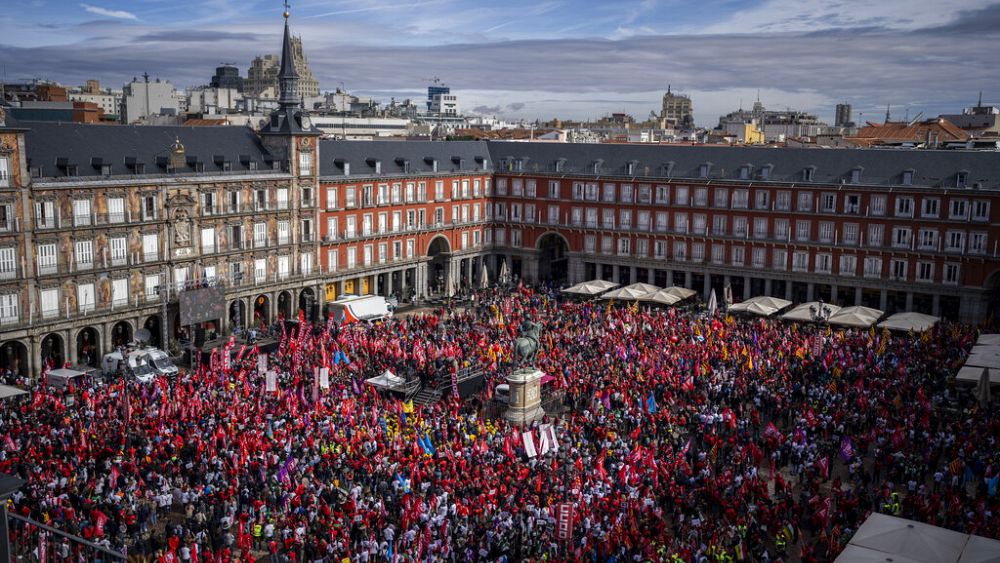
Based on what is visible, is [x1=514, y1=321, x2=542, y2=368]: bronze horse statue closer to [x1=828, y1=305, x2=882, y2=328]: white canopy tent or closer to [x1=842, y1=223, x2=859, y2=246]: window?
[x1=828, y1=305, x2=882, y2=328]: white canopy tent

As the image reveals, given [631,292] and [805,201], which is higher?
[805,201]

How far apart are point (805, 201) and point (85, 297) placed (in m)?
56.6

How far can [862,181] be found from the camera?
7312 cm

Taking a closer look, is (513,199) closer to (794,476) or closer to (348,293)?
(348,293)

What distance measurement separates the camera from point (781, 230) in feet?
252

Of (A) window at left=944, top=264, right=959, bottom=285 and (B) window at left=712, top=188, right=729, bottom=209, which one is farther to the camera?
(B) window at left=712, top=188, right=729, bottom=209

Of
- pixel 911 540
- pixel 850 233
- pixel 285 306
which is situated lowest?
pixel 285 306

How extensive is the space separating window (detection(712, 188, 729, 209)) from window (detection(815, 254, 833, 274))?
9.28m

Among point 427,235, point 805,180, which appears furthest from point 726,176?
point 427,235

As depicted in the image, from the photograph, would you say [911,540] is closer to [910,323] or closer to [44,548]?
[44,548]

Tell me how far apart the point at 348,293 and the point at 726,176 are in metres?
35.2

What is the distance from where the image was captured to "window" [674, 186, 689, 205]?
3172 inches

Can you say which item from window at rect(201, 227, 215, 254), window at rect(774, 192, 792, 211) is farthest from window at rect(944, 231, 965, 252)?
window at rect(201, 227, 215, 254)

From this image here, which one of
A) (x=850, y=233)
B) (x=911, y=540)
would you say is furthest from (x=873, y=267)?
(x=911, y=540)
